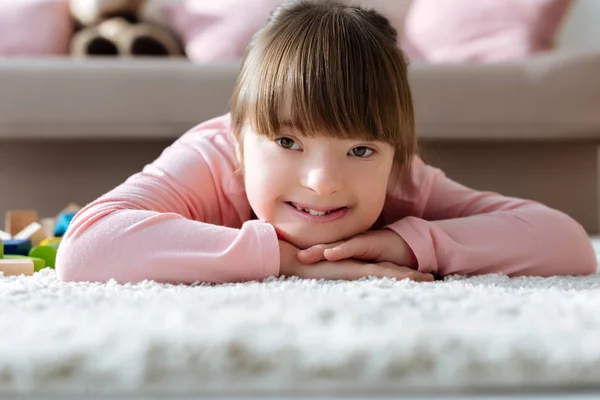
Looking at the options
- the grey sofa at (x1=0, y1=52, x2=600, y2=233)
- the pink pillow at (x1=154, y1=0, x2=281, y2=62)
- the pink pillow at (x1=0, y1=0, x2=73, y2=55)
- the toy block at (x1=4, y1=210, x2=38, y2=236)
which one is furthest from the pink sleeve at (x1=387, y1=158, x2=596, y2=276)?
the pink pillow at (x1=0, y1=0, x2=73, y2=55)

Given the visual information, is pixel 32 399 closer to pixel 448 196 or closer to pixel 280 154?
pixel 280 154

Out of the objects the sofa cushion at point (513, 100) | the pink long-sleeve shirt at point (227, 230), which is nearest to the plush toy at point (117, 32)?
the sofa cushion at point (513, 100)

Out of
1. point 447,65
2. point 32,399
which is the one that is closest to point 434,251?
point 32,399

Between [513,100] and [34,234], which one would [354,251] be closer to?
[34,234]

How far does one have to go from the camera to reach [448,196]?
1028 millimetres

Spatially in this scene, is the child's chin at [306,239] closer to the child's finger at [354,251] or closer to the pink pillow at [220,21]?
the child's finger at [354,251]

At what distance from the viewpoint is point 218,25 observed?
212 centimetres

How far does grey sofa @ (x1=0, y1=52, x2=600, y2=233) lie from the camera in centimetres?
146

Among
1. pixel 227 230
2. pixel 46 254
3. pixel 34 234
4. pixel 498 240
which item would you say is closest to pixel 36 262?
pixel 46 254

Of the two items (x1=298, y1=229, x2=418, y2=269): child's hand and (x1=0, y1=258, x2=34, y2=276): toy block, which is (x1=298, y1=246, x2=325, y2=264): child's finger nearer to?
(x1=298, y1=229, x2=418, y2=269): child's hand

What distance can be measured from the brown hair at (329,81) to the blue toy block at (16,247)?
39cm

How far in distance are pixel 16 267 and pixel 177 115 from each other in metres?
0.66

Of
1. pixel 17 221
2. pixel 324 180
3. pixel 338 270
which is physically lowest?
pixel 17 221

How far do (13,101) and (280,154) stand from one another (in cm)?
87
